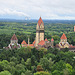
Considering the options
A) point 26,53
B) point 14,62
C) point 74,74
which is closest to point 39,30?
point 26,53

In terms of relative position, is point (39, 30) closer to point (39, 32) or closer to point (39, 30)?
point (39, 30)

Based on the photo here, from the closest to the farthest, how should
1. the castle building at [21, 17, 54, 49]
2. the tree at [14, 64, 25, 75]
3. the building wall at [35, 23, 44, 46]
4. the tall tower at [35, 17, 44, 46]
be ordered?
the tree at [14, 64, 25, 75] → the castle building at [21, 17, 54, 49] → the tall tower at [35, 17, 44, 46] → the building wall at [35, 23, 44, 46]

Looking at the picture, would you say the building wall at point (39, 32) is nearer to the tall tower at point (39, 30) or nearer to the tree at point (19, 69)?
the tall tower at point (39, 30)

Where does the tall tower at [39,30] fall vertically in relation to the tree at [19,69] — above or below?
above

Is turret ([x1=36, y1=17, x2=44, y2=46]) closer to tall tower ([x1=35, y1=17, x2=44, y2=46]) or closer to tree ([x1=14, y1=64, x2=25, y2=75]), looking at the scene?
tall tower ([x1=35, y1=17, x2=44, y2=46])

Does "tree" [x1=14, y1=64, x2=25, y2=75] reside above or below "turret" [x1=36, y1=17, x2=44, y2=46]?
below

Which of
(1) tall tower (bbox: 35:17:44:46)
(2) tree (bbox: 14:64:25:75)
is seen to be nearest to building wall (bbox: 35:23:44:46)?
(1) tall tower (bbox: 35:17:44:46)

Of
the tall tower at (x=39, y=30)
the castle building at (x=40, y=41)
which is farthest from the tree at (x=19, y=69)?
the tall tower at (x=39, y=30)

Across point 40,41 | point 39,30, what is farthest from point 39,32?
point 40,41

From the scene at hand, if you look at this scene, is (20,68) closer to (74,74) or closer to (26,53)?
(74,74)

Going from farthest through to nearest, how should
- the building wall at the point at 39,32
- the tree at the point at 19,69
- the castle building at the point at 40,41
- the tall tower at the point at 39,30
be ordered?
the building wall at the point at 39,32
the tall tower at the point at 39,30
the castle building at the point at 40,41
the tree at the point at 19,69

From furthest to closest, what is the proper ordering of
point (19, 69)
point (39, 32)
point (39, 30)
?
point (39, 32)
point (39, 30)
point (19, 69)
